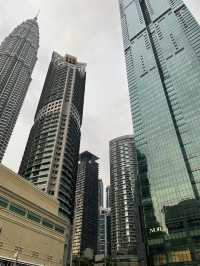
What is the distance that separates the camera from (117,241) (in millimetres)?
161000

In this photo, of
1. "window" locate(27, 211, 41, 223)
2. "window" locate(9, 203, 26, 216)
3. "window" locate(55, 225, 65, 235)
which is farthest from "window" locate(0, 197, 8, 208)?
"window" locate(55, 225, 65, 235)

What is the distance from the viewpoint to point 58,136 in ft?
382

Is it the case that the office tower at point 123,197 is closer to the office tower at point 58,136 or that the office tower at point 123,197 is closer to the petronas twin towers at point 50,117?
the office tower at point 58,136

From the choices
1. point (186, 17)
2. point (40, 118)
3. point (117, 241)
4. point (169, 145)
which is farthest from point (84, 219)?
point (186, 17)

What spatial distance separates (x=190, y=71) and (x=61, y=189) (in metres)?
69.8

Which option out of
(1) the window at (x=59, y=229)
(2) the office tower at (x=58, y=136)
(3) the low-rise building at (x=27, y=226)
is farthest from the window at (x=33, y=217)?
(2) the office tower at (x=58, y=136)

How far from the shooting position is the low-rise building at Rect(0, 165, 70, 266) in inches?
1387

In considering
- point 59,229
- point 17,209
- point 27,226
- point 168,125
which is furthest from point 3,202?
point 168,125

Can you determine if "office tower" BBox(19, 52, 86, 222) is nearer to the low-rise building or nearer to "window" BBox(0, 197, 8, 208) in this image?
the low-rise building

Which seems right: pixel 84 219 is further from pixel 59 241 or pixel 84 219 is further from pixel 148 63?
pixel 59 241

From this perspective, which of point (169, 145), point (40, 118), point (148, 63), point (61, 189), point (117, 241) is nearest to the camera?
point (169, 145)

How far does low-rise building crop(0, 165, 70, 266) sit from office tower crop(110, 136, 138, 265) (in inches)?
4060

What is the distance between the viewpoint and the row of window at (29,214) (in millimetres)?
36531

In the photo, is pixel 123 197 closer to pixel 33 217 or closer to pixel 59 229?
pixel 59 229
